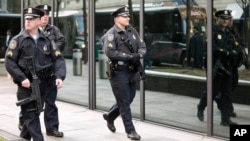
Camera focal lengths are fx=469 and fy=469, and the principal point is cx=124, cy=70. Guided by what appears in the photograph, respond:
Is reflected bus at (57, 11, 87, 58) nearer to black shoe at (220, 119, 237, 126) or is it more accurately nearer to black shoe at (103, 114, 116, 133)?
black shoe at (103, 114, 116, 133)

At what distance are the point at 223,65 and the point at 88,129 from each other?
8.16ft

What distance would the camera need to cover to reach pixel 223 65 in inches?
286

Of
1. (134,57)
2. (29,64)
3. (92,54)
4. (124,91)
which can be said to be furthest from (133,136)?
(92,54)

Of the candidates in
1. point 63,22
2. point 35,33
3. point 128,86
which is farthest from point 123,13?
point 63,22

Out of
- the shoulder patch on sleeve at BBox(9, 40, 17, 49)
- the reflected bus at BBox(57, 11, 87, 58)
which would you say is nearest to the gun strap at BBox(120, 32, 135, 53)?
the shoulder patch on sleeve at BBox(9, 40, 17, 49)

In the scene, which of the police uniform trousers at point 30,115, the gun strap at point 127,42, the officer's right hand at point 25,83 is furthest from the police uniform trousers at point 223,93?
the officer's right hand at point 25,83

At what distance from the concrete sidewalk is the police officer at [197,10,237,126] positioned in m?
0.53

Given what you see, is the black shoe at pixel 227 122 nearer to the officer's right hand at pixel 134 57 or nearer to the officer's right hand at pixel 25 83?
the officer's right hand at pixel 134 57

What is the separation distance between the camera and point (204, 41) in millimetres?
7367

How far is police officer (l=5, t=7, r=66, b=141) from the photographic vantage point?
5.70m

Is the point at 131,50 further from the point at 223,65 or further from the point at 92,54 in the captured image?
the point at 92,54

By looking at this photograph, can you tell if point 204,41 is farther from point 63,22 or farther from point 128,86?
point 63,22

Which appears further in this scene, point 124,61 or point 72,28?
point 72,28

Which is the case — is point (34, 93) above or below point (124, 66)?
below
